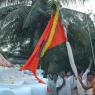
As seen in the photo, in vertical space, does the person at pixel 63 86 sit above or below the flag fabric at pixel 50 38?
below

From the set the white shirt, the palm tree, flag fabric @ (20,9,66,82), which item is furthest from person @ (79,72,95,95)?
the palm tree

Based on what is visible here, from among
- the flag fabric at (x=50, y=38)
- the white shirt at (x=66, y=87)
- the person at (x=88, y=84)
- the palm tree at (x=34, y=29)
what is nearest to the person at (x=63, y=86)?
the white shirt at (x=66, y=87)

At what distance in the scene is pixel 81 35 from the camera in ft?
61.3

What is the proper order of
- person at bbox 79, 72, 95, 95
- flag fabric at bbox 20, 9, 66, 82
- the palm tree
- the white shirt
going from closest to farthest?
flag fabric at bbox 20, 9, 66, 82, person at bbox 79, 72, 95, 95, the white shirt, the palm tree

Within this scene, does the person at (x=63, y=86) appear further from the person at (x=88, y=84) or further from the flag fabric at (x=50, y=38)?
the flag fabric at (x=50, y=38)

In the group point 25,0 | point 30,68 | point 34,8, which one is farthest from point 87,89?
point 25,0

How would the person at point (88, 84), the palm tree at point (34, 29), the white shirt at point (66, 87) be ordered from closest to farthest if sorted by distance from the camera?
the person at point (88, 84)
the white shirt at point (66, 87)
the palm tree at point (34, 29)

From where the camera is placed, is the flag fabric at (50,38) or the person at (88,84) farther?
the person at (88,84)

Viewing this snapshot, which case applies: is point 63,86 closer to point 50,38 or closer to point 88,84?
point 88,84

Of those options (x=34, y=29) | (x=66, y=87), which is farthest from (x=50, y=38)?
(x=34, y=29)

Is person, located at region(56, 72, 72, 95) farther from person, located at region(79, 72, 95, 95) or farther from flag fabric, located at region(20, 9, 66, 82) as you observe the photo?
flag fabric, located at region(20, 9, 66, 82)

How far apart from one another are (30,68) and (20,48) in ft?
37.6

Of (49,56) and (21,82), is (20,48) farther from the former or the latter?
(21,82)

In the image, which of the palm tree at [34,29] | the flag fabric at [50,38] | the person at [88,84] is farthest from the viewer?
the palm tree at [34,29]
